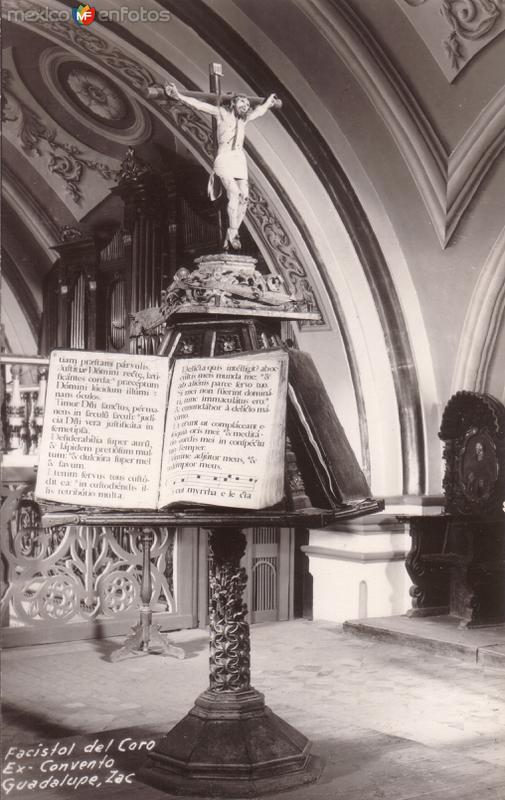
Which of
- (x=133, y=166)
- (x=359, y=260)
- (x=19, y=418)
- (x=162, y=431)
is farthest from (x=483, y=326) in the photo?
(x=162, y=431)

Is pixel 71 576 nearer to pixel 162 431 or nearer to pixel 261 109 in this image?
pixel 162 431

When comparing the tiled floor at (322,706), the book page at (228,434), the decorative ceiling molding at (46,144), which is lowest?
the tiled floor at (322,706)

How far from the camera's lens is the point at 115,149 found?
9352 mm

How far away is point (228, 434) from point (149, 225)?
6.35 meters

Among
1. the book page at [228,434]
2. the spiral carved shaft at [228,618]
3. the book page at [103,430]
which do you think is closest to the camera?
the book page at [228,434]

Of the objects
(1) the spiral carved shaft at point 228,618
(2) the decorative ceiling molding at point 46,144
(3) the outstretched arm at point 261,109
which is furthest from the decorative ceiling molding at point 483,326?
(2) the decorative ceiling molding at point 46,144

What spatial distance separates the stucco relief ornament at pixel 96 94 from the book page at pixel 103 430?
6145 mm

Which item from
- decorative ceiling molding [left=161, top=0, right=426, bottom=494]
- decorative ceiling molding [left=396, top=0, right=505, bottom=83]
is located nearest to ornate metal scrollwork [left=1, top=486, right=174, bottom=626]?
decorative ceiling molding [left=161, top=0, right=426, bottom=494]

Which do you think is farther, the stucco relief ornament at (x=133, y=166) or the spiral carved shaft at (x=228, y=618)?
the stucco relief ornament at (x=133, y=166)

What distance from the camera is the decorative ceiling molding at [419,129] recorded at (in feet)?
20.5

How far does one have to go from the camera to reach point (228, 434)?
9.87ft

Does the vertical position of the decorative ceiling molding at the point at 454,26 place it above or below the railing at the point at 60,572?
above

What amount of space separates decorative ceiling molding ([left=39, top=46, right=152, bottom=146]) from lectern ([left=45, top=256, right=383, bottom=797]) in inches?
223

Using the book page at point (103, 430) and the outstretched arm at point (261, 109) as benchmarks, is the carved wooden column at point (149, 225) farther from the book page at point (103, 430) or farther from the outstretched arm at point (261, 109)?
the book page at point (103, 430)
